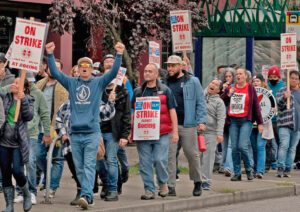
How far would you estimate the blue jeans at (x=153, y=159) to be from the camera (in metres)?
11.9

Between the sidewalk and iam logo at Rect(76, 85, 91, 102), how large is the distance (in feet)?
4.39

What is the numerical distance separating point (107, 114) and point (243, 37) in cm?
1297

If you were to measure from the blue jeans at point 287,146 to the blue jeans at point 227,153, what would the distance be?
104 cm

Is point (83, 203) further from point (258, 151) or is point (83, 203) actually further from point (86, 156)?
point (258, 151)

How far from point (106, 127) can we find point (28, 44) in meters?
1.72

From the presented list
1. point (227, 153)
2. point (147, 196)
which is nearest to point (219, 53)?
point (227, 153)

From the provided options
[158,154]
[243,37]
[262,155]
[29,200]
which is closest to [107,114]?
[158,154]

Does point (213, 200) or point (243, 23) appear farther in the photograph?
point (243, 23)

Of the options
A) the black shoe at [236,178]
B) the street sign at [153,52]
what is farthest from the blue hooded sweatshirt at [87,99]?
the black shoe at [236,178]

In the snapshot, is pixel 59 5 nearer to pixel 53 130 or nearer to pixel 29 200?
pixel 53 130

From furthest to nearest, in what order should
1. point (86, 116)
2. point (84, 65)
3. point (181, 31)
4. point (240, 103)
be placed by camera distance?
1. point (240, 103)
2. point (181, 31)
3. point (84, 65)
4. point (86, 116)

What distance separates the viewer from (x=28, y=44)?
415 inches

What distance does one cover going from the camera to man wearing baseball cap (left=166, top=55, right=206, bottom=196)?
487 inches

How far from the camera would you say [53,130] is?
12.3m
